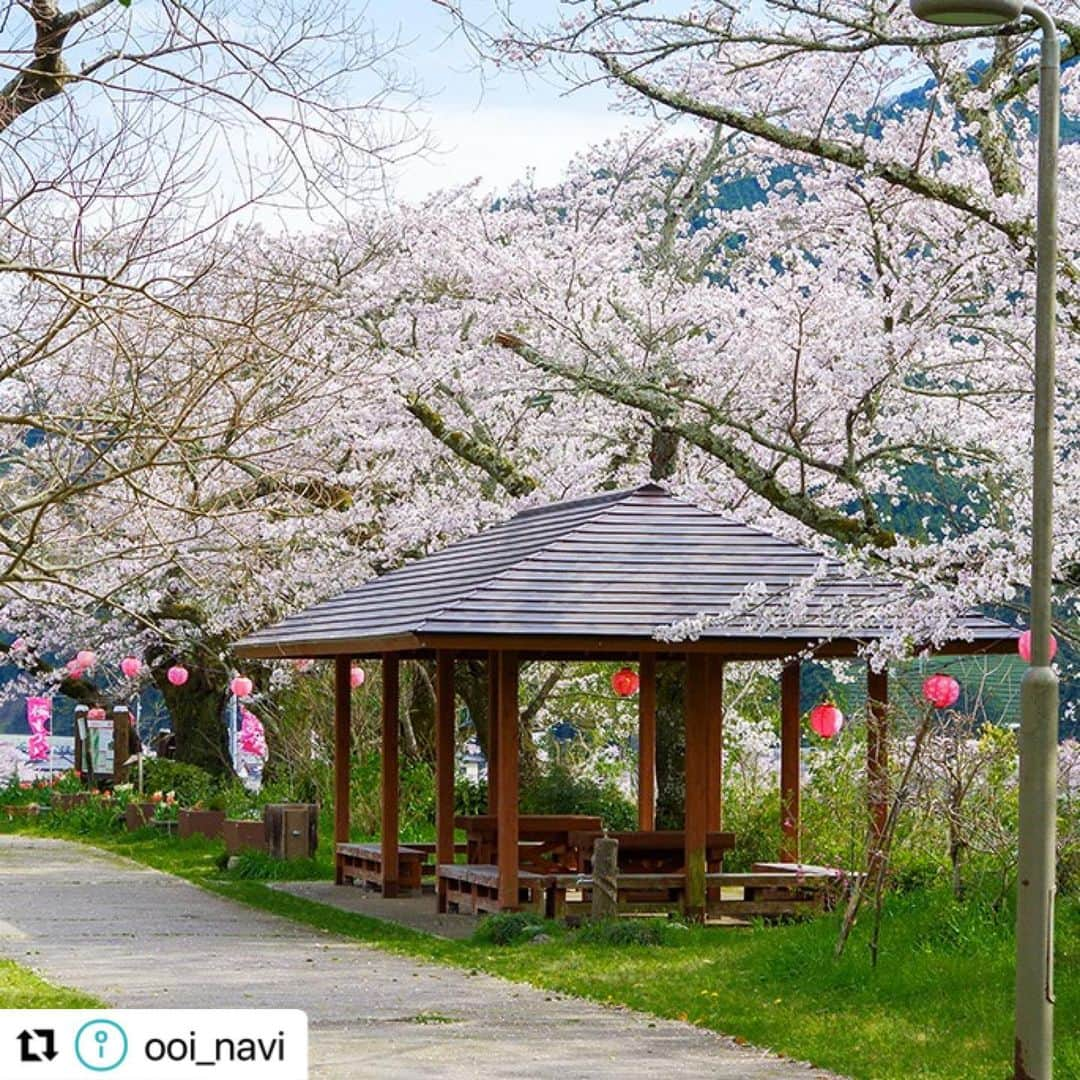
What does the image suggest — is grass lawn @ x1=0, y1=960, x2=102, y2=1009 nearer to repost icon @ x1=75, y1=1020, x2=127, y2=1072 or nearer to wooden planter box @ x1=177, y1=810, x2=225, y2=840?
repost icon @ x1=75, y1=1020, x2=127, y2=1072

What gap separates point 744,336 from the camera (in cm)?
2058

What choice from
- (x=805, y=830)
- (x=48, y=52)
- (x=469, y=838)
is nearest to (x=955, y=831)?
(x=805, y=830)

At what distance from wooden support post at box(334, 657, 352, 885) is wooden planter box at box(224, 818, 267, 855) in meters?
2.07

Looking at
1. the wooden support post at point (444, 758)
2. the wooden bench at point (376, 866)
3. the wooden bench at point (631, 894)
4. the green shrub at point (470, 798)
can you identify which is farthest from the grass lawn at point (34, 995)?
the green shrub at point (470, 798)

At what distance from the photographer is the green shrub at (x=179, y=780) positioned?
2858 cm

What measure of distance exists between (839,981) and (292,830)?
10.9 m

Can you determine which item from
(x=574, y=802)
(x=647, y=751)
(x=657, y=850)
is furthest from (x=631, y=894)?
(x=574, y=802)

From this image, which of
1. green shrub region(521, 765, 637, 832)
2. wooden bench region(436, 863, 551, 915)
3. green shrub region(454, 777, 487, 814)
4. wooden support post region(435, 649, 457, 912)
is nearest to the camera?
wooden bench region(436, 863, 551, 915)

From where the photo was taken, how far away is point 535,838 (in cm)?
1927

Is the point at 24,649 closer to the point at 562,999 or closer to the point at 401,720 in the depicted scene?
the point at 401,720

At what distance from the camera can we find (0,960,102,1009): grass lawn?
1122cm

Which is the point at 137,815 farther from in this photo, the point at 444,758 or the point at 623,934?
the point at 623,934

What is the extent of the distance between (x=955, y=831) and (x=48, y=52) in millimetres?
7658

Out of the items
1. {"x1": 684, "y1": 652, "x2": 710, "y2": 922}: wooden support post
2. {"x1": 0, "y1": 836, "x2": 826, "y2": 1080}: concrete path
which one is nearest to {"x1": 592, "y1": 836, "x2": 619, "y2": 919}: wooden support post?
{"x1": 684, "y1": 652, "x2": 710, "y2": 922}: wooden support post
